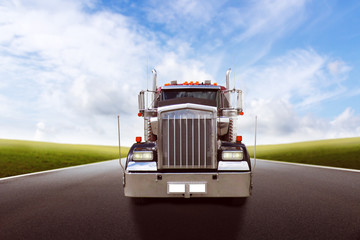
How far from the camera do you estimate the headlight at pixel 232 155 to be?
5965 millimetres

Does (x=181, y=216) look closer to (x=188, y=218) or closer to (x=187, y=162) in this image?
(x=188, y=218)

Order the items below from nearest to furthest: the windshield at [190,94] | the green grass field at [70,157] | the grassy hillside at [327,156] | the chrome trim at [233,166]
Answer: the chrome trim at [233,166] → the windshield at [190,94] → the green grass field at [70,157] → the grassy hillside at [327,156]

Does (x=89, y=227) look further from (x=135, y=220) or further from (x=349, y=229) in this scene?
(x=349, y=229)

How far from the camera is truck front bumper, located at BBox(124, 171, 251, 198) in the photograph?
5.71 m

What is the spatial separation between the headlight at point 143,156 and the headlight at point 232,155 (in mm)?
1344

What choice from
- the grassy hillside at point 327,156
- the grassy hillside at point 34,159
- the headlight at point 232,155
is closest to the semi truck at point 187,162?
the headlight at point 232,155

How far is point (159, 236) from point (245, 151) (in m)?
2.38

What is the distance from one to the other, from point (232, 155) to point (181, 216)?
144 cm

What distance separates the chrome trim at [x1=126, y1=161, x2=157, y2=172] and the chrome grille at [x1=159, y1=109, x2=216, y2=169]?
0.15 meters

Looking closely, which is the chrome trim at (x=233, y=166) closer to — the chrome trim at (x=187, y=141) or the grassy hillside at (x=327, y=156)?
the chrome trim at (x=187, y=141)

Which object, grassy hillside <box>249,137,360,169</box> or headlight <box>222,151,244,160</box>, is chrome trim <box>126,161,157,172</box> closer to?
headlight <box>222,151,244,160</box>

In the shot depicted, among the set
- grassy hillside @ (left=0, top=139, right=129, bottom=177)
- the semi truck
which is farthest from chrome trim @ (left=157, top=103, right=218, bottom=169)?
grassy hillside @ (left=0, top=139, right=129, bottom=177)

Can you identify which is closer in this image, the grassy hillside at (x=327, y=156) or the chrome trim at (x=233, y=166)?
the chrome trim at (x=233, y=166)

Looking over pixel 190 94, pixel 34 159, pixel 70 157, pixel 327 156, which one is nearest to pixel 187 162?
pixel 190 94
